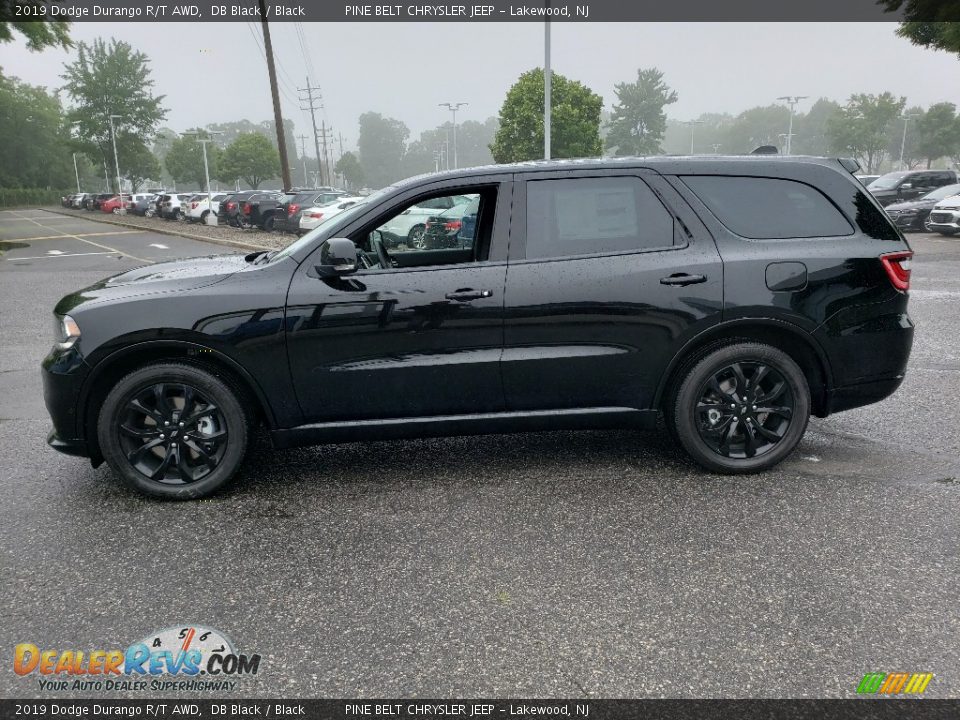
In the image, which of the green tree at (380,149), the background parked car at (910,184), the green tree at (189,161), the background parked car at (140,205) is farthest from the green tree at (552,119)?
the green tree at (380,149)

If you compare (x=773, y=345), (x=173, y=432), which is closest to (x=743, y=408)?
(x=773, y=345)

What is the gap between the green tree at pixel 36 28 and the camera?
2300 centimetres

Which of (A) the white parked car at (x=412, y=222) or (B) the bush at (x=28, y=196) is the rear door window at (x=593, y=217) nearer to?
(A) the white parked car at (x=412, y=222)

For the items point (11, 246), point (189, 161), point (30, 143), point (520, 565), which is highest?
point (30, 143)

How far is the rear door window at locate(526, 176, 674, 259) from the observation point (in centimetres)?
407

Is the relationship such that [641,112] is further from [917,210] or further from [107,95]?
[917,210]

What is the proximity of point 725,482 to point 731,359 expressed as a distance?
69cm

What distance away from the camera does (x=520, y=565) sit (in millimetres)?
3234

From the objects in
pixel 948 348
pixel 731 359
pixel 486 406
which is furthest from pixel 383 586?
pixel 948 348

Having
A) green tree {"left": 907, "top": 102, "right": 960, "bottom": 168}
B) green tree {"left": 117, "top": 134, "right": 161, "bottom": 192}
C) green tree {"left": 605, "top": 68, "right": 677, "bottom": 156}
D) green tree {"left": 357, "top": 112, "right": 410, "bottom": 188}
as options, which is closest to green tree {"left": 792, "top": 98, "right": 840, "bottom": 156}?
green tree {"left": 605, "top": 68, "right": 677, "bottom": 156}

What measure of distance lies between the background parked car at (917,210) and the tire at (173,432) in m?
23.2

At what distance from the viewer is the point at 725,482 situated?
164 inches

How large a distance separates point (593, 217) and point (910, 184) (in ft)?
89.1

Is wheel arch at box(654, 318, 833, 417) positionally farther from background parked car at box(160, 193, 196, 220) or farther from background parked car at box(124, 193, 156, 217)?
background parked car at box(124, 193, 156, 217)
